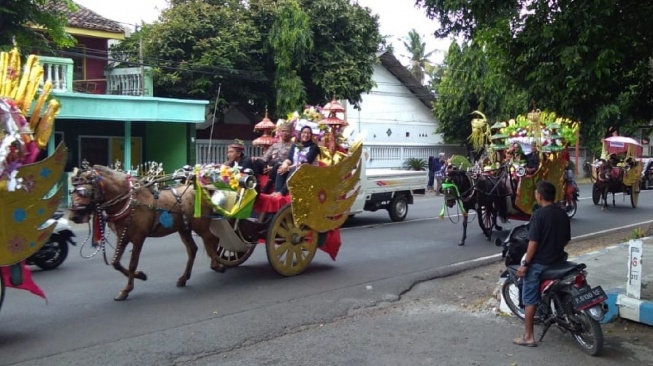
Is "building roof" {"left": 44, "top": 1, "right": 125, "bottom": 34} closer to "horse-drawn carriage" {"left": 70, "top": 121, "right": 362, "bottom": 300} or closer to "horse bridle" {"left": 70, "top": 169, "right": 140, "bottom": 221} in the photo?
"horse-drawn carriage" {"left": 70, "top": 121, "right": 362, "bottom": 300}

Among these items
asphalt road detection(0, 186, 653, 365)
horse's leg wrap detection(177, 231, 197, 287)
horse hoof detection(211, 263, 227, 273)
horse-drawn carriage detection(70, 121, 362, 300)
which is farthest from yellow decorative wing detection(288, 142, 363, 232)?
horse's leg wrap detection(177, 231, 197, 287)

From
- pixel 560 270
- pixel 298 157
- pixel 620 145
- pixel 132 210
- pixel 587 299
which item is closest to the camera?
pixel 587 299

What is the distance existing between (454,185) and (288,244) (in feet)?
15.6

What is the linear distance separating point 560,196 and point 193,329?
423 inches

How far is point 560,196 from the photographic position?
14.8 meters

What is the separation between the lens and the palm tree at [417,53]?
51219mm

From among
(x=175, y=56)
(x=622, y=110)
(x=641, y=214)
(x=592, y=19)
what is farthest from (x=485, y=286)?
(x=175, y=56)

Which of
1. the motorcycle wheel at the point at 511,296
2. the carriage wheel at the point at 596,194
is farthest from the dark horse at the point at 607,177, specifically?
the motorcycle wheel at the point at 511,296

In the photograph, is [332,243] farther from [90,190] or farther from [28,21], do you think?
[28,21]

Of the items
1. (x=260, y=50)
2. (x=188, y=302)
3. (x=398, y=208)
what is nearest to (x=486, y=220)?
(x=398, y=208)

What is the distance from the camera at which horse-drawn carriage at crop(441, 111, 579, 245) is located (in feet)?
41.8

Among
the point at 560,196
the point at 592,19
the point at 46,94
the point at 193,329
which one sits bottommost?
the point at 193,329

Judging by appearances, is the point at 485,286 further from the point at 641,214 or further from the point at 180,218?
the point at 641,214

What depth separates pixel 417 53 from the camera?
52562 millimetres
